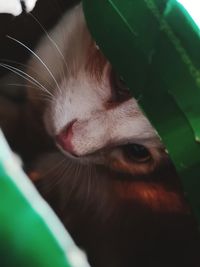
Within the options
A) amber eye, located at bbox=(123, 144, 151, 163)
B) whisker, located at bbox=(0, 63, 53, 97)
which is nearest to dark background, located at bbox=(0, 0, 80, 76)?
whisker, located at bbox=(0, 63, 53, 97)

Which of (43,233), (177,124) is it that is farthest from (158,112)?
(43,233)

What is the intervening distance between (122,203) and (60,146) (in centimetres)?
7

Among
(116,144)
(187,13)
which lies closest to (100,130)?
(116,144)

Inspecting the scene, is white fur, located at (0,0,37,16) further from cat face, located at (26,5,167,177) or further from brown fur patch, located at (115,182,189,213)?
brown fur patch, located at (115,182,189,213)

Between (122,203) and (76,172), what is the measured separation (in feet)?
0.14

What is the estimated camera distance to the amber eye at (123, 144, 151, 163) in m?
0.46

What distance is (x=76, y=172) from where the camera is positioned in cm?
44

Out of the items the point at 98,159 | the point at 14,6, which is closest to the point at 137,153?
the point at 98,159

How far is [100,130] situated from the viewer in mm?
452

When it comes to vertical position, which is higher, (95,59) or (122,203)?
(95,59)

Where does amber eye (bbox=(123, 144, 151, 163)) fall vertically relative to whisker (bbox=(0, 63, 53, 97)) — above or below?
below

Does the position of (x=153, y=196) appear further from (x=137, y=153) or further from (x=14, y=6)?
(x=14, y=6)

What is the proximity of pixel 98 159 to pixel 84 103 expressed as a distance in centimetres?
4

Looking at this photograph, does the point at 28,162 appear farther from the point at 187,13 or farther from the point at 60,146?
the point at 187,13
